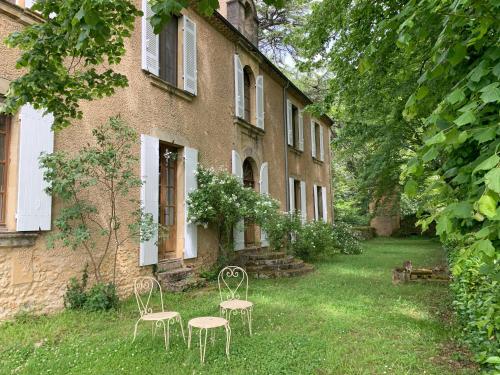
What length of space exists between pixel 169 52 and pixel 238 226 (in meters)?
4.25

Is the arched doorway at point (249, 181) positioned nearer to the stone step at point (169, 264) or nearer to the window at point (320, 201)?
the stone step at point (169, 264)

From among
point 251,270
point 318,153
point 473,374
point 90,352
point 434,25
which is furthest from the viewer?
point 318,153

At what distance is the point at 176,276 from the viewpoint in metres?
7.27

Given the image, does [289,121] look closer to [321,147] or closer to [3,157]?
[321,147]

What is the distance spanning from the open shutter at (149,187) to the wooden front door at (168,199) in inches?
16.4

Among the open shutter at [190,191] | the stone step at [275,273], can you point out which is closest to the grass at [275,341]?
the open shutter at [190,191]

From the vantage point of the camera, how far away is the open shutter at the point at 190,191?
25.8ft

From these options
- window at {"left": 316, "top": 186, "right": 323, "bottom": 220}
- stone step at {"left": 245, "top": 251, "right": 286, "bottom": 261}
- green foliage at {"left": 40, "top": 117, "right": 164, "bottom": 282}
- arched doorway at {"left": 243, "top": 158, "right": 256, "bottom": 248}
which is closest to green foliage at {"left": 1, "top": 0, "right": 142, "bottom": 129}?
green foliage at {"left": 40, "top": 117, "right": 164, "bottom": 282}

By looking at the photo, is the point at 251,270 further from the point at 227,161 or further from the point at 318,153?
the point at 318,153

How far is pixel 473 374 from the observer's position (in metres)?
3.39

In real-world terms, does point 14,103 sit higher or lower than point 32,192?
higher

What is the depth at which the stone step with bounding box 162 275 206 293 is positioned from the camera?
6992 mm

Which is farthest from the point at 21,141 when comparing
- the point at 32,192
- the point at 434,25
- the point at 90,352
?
the point at 434,25

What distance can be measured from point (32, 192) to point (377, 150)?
37.8 feet
